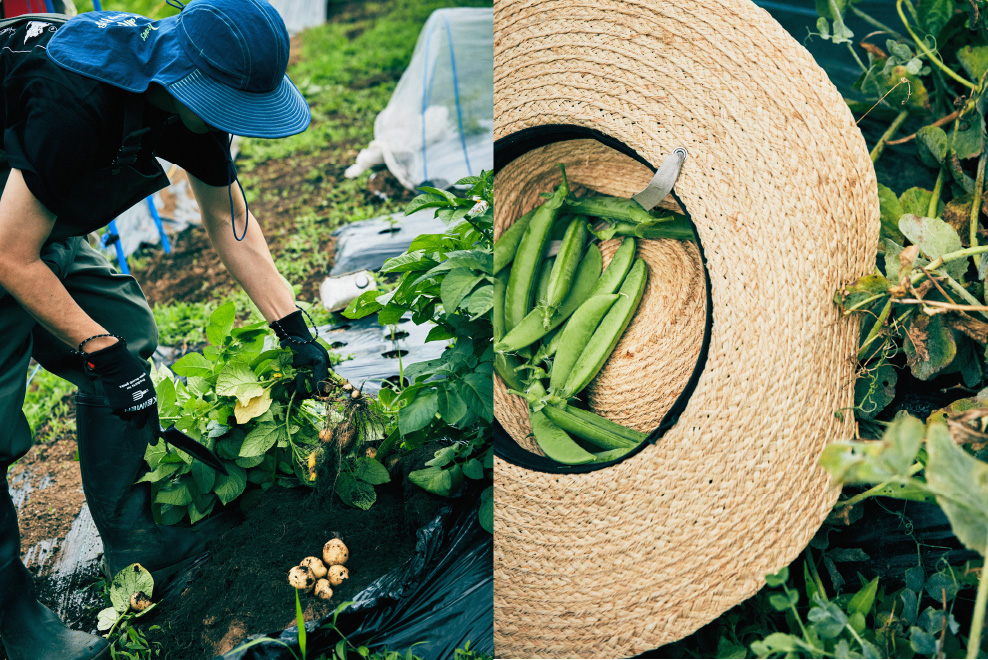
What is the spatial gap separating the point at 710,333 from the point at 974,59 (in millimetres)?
1072

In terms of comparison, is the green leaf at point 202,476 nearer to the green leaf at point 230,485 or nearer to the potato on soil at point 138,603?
the green leaf at point 230,485

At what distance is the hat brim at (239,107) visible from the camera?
4.30 ft

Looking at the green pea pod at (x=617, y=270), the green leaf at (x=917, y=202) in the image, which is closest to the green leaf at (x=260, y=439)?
the green pea pod at (x=617, y=270)

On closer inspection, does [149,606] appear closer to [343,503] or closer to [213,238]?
[343,503]

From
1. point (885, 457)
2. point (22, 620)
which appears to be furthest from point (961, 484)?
point (22, 620)

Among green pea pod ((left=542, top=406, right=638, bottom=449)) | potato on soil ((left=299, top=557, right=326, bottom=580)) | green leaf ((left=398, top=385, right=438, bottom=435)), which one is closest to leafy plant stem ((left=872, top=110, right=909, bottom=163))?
green pea pod ((left=542, top=406, right=638, bottom=449))

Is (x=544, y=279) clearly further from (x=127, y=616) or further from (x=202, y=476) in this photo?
(x=127, y=616)

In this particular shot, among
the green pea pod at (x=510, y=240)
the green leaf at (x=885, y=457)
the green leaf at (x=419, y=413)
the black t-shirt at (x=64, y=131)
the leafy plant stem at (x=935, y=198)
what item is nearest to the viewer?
the green leaf at (x=885, y=457)

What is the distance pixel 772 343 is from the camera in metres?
1.31

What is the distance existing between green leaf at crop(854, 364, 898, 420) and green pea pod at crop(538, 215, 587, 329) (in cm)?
73

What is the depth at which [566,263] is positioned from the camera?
1.81 m

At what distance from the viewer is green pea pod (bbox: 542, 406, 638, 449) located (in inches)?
66.7

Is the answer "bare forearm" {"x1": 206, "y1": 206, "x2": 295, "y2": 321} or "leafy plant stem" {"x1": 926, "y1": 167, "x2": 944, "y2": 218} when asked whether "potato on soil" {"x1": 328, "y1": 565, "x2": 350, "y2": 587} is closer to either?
"bare forearm" {"x1": 206, "y1": 206, "x2": 295, "y2": 321}

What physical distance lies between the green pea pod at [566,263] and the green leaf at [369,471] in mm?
591
